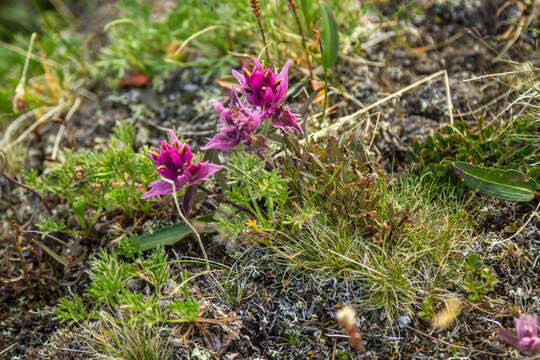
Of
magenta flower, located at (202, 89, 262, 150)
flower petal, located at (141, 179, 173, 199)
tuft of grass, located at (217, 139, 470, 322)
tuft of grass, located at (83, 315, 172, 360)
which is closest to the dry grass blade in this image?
tuft of grass, located at (217, 139, 470, 322)

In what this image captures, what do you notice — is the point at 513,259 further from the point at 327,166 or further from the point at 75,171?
the point at 75,171

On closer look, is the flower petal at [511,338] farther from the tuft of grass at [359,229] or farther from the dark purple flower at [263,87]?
the dark purple flower at [263,87]

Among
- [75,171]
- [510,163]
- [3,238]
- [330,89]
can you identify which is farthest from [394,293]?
[3,238]

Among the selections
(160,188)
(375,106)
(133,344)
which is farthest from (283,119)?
(133,344)

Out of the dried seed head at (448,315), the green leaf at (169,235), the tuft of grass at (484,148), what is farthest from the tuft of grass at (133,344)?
the tuft of grass at (484,148)

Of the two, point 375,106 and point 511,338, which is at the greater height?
point 375,106

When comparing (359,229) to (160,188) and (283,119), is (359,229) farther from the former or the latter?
(160,188)

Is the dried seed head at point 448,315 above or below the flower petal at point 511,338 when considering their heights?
below

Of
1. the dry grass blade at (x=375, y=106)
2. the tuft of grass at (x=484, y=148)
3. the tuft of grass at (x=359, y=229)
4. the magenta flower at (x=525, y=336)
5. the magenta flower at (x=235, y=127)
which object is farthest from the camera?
the dry grass blade at (x=375, y=106)
